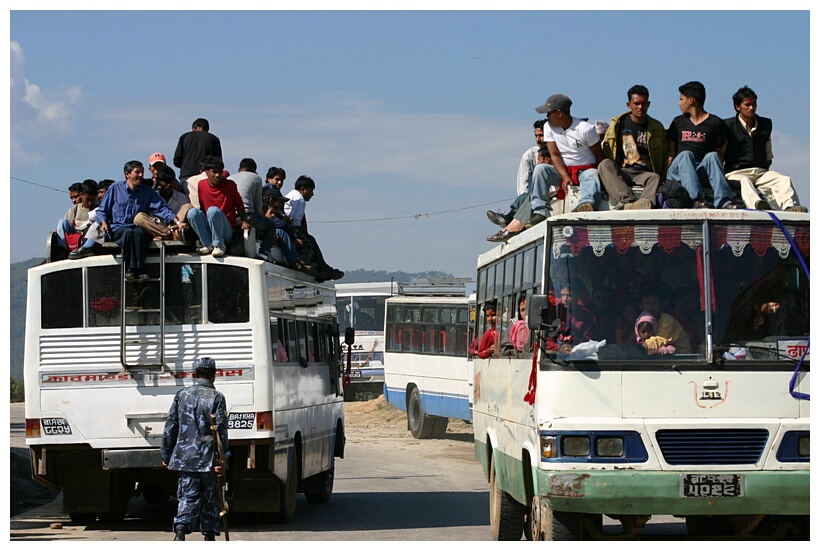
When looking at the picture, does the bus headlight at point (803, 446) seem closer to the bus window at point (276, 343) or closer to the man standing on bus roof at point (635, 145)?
the man standing on bus roof at point (635, 145)

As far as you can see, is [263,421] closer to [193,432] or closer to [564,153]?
[193,432]

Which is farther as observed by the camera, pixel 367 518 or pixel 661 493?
pixel 367 518

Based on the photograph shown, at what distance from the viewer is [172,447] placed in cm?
1267

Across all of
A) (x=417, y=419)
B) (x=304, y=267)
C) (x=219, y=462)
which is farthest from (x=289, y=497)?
(x=417, y=419)

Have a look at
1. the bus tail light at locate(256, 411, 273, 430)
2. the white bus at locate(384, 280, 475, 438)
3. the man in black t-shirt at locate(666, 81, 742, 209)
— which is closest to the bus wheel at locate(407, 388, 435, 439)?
the white bus at locate(384, 280, 475, 438)

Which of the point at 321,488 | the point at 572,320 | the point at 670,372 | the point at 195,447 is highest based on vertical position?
the point at 572,320

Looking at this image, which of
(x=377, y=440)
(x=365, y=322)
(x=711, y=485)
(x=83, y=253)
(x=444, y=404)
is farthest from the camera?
(x=365, y=322)

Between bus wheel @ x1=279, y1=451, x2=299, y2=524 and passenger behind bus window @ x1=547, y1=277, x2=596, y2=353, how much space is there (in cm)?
571

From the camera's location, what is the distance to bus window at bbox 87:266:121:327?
14789mm

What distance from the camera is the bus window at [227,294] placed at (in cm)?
1474

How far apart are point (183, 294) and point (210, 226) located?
761mm

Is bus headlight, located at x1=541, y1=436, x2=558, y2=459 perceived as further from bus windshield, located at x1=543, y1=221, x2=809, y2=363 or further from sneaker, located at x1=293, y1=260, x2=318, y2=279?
sneaker, located at x1=293, y1=260, x2=318, y2=279

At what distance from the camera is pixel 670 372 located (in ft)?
34.1

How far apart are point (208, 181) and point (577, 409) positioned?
256 inches
